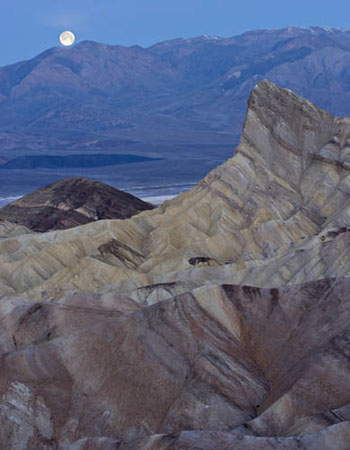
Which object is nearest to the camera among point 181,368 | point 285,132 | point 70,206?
point 181,368

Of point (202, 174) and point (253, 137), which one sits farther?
point (202, 174)

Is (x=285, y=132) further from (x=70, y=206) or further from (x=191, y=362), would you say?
(x=70, y=206)

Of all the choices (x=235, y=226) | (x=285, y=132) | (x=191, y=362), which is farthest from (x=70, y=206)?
(x=191, y=362)

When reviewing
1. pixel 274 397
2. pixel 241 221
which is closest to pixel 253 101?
pixel 241 221

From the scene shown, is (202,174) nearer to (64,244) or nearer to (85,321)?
(64,244)

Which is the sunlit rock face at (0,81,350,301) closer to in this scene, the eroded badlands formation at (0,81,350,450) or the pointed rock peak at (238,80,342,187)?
the pointed rock peak at (238,80,342,187)

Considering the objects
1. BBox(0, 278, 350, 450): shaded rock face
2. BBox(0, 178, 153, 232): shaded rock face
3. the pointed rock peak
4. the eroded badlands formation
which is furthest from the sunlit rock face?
BBox(0, 178, 153, 232): shaded rock face

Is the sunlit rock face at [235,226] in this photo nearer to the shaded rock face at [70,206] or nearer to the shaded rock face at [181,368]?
the shaded rock face at [181,368]
